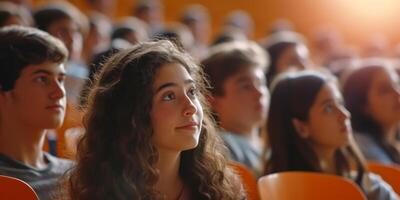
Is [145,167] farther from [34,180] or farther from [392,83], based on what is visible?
[392,83]

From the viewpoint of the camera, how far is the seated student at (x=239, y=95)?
86.4 inches

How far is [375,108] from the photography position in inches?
92.7

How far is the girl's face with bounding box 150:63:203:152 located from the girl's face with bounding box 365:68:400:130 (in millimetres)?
1208

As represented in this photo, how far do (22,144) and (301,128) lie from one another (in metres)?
0.75

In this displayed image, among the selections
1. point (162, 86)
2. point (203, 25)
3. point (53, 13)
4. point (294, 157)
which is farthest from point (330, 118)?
point (203, 25)

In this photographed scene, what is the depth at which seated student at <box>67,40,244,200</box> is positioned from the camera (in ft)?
4.16

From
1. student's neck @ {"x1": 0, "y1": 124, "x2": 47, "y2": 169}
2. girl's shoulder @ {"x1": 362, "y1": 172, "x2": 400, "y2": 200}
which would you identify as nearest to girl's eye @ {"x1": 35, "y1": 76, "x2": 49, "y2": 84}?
student's neck @ {"x1": 0, "y1": 124, "x2": 47, "y2": 169}

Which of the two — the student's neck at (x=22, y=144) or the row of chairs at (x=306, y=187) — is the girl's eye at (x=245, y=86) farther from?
the student's neck at (x=22, y=144)

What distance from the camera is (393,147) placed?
2350mm

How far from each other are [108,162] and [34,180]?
338 mm

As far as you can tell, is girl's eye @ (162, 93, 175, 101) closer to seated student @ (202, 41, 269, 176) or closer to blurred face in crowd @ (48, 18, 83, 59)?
seated student @ (202, 41, 269, 176)

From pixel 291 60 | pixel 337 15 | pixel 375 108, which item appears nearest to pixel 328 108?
pixel 375 108

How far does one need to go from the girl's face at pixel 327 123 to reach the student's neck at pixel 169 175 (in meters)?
0.60

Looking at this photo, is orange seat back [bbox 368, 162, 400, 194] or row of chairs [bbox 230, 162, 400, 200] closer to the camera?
row of chairs [bbox 230, 162, 400, 200]
